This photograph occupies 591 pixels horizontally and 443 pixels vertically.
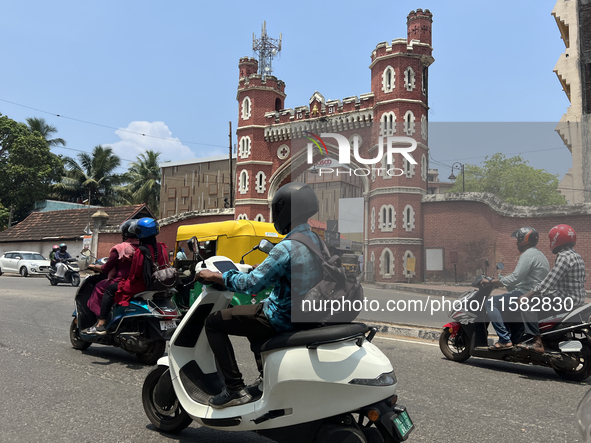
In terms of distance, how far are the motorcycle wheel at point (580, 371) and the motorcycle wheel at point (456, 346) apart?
108 centimetres

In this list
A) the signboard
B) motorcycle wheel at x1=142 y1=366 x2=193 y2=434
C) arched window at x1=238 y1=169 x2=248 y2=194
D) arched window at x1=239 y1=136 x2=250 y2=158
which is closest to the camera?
motorcycle wheel at x1=142 y1=366 x2=193 y2=434

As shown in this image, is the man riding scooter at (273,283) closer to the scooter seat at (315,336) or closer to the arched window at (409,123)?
the scooter seat at (315,336)

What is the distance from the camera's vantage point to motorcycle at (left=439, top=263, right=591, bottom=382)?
196 inches

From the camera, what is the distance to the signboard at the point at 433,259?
2369cm

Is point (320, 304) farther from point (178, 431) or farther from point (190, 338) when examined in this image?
point (178, 431)

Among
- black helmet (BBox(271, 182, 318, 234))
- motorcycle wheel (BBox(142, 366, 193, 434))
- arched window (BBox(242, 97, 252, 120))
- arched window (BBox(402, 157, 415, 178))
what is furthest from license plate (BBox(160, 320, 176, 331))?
arched window (BBox(242, 97, 252, 120))

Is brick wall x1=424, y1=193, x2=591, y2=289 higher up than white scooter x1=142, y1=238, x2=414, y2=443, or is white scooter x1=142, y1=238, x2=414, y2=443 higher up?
brick wall x1=424, y1=193, x2=591, y2=289

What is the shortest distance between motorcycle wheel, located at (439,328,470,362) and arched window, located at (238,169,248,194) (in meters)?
27.4

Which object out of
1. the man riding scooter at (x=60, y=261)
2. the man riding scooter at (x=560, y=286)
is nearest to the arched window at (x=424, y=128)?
the man riding scooter at (x=60, y=261)

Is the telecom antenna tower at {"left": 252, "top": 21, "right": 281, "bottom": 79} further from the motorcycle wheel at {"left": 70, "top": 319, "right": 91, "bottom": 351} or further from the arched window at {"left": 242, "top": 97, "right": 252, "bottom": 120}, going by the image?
the motorcycle wheel at {"left": 70, "top": 319, "right": 91, "bottom": 351}

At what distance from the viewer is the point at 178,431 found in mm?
3234

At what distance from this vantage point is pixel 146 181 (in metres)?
50.1

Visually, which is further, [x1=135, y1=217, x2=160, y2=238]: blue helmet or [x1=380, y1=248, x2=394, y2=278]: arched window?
[x1=380, y1=248, x2=394, y2=278]: arched window

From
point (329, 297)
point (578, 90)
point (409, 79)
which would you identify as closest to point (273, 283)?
point (329, 297)
